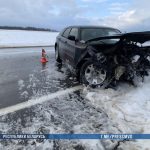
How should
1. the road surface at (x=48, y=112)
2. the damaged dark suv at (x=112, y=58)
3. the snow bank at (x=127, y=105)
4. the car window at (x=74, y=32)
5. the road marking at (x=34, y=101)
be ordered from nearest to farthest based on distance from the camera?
the road surface at (x=48, y=112) → the snow bank at (x=127, y=105) → the road marking at (x=34, y=101) → the damaged dark suv at (x=112, y=58) → the car window at (x=74, y=32)

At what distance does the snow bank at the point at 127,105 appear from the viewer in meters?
4.75

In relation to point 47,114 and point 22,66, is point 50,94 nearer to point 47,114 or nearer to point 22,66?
point 47,114

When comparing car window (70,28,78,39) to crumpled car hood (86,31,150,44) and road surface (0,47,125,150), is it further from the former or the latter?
crumpled car hood (86,31,150,44)

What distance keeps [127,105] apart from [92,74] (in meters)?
1.77

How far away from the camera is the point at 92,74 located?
23.9 ft

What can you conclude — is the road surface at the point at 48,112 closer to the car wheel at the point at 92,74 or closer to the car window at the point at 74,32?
the car wheel at the point at 92,74

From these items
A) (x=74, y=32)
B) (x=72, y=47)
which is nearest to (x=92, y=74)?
(x=72, y=47)

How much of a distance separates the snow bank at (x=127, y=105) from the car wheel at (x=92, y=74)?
0.98 feet

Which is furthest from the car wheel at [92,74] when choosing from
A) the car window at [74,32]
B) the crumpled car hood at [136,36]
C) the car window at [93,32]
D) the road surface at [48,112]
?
the car window at [74,32]

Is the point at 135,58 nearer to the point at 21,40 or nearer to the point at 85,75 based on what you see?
the point at 85,75

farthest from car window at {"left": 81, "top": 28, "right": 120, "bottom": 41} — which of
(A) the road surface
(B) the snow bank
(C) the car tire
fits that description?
(B) the snow bank

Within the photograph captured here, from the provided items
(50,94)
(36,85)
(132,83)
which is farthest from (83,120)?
(36,85)

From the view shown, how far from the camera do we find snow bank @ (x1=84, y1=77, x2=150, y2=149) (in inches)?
187

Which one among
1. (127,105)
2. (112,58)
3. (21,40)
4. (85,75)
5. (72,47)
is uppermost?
(72,47)
